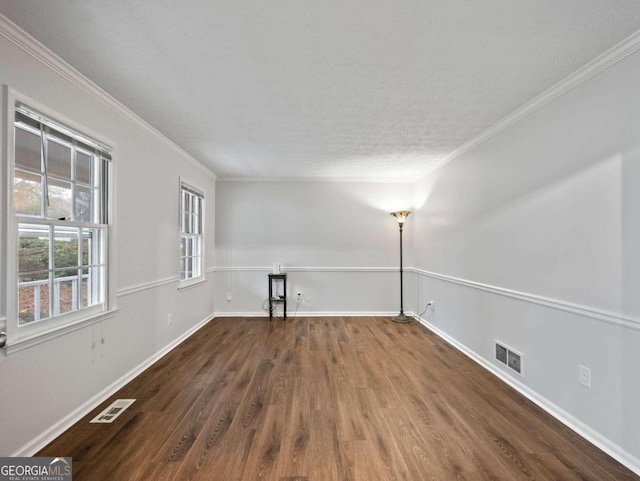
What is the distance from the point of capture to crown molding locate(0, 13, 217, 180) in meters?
1.52

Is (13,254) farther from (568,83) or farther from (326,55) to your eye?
(568,83)

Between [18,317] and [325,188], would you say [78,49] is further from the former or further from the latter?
[325,188]

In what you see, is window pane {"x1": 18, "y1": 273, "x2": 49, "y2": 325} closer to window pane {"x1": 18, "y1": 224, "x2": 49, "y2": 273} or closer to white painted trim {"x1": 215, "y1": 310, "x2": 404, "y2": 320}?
window pane {"x1": 18, "y1": 224, "x2": 49, "y2": 273}

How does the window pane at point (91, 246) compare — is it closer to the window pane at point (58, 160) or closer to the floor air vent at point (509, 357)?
the window pane at point (58, 160)

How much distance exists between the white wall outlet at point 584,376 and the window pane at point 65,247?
11.8 feet

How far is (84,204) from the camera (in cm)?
216

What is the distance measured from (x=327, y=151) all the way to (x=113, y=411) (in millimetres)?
3215

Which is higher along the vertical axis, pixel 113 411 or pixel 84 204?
pixel 84 204

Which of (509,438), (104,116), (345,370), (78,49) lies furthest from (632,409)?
(104,116)

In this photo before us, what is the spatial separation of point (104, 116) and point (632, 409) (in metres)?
4.08

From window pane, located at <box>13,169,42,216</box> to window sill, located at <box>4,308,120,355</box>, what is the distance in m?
0.73

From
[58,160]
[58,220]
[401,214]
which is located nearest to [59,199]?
[58,220]

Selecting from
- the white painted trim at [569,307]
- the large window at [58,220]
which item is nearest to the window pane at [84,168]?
the large window at [58,220]

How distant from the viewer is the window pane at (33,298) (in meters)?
1.69
